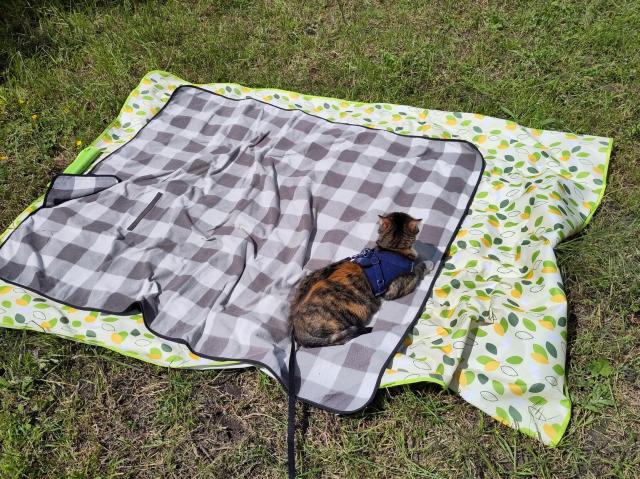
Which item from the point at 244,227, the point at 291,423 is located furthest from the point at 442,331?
the point at 244,227

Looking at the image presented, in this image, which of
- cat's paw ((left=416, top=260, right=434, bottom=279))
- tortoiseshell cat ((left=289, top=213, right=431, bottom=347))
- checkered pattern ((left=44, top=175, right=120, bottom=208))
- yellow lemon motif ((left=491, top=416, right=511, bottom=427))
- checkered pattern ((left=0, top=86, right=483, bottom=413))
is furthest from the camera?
checkered pattern ((left=44, top=175, right=120, bottom=208))

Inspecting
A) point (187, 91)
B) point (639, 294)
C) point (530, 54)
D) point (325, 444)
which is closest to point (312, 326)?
point (325, 444)

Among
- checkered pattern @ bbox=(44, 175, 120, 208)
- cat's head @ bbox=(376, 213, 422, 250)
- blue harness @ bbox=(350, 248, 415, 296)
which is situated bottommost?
checkered pattern @ bbox=(44, 175, 120, 208)

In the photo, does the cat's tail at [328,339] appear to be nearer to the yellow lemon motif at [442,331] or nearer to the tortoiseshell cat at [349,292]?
the tortoiseshell cat at [349,292]

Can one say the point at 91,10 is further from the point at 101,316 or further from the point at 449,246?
the point at 449,246

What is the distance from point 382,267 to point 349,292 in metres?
0.28

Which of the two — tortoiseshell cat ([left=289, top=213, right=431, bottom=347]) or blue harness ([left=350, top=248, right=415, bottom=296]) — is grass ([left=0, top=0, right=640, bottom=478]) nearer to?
tortoiseshell cat ([left=289, top=213, right=431, bottom=347])

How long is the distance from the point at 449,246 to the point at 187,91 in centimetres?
326

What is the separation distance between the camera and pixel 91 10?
6.80 m

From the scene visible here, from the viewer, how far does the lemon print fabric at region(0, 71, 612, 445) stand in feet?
9.78

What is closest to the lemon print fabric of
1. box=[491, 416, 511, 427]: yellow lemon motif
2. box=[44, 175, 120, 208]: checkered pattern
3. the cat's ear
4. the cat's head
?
box=[491, 416, 511, 427]: yellow lemon motif

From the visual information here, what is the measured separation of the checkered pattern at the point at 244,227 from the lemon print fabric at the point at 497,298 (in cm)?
12

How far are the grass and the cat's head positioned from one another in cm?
94

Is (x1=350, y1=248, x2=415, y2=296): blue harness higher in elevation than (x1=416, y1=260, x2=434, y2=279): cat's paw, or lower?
higher
